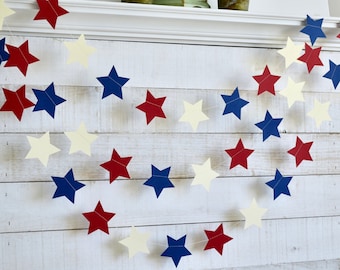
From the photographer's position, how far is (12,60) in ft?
4.10

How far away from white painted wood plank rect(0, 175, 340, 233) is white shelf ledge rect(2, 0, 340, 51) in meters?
0.40

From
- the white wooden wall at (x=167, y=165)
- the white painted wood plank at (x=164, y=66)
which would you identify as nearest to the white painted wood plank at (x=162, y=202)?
the white wooden wall at (x=167, y=165)

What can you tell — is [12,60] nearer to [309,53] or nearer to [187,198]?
[187,198]

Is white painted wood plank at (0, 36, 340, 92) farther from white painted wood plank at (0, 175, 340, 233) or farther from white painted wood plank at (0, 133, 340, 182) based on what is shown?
white painted wood plank at (0, 175, 340, 233)

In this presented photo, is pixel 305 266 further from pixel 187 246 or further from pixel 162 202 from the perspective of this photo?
pixel 162 202

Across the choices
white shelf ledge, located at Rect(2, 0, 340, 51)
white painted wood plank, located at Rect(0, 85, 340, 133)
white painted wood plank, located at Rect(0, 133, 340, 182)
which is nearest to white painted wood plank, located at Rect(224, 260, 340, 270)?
white painted wood plank, located at Rect(0, 133, 340, 182)

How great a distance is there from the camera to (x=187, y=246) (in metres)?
1.39

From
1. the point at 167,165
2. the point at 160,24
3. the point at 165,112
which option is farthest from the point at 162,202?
the point at 160,24

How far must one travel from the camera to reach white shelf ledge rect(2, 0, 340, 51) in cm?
124

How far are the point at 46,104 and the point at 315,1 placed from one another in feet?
3.07

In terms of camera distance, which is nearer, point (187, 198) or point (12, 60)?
point (12, 60)

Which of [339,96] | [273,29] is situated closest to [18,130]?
[273,29]

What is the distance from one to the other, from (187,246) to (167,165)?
0.78 ft

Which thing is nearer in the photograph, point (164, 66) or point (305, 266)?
point (164, 66)
